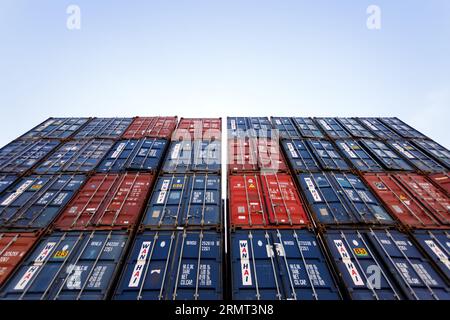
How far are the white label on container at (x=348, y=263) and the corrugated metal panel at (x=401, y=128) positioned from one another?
37.8 ft

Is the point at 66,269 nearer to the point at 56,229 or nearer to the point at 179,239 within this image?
the point at 56,229

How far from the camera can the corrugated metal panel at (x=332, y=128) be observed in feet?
54.7

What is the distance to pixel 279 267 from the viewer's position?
808cm

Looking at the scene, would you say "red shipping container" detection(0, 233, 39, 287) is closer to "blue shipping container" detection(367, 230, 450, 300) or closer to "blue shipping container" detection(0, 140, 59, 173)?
"blue shipping container" detection(0, 140, 59, 173)

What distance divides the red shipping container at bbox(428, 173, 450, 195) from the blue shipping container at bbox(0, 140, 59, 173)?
1819 cm

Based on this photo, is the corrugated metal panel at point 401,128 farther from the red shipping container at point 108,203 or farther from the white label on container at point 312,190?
the red shipping container at point 108,203

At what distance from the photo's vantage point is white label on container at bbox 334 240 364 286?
754 centimetres

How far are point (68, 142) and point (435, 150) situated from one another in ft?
66.1

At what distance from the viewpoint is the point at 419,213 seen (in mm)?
10109

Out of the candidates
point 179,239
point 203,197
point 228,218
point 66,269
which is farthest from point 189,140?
point 66,269

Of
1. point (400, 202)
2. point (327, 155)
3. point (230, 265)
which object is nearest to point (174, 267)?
point (230, 265)

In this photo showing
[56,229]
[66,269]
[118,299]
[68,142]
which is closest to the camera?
[118,299]

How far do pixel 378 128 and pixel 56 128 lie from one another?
20824 millimetres

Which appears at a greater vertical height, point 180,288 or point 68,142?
point 68,142
